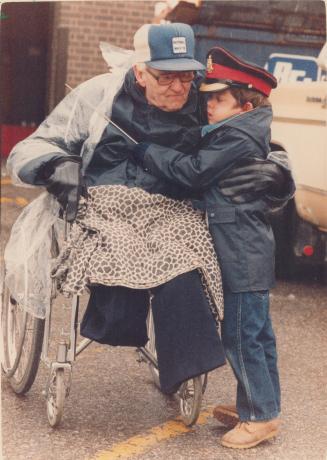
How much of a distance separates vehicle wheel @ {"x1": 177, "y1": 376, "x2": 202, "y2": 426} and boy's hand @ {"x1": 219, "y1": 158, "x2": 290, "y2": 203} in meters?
0.78

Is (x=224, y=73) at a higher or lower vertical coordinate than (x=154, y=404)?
higher

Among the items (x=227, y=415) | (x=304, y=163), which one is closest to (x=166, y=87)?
(x=227, y=415)

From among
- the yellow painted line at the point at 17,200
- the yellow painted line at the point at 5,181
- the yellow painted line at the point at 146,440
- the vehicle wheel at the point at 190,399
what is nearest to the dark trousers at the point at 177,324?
the vehicle wheel at the point at 190,399

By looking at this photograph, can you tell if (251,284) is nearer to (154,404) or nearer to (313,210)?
(154,404)

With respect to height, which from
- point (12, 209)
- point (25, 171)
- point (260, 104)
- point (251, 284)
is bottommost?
point (12, 209)

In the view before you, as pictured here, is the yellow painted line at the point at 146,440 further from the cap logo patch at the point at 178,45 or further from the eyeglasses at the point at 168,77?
the cap logo patch at the point at 178,45

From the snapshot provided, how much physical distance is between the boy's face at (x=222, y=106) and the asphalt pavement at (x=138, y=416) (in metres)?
1.25

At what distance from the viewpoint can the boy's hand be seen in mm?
4051

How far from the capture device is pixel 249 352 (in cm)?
409

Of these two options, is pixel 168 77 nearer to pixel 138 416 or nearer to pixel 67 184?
pixel 67 184

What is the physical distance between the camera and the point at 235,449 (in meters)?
4.14

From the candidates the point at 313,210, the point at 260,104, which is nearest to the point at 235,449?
the point at 260,104

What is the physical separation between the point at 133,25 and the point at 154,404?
372 inches

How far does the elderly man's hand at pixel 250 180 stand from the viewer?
13.3 ft
